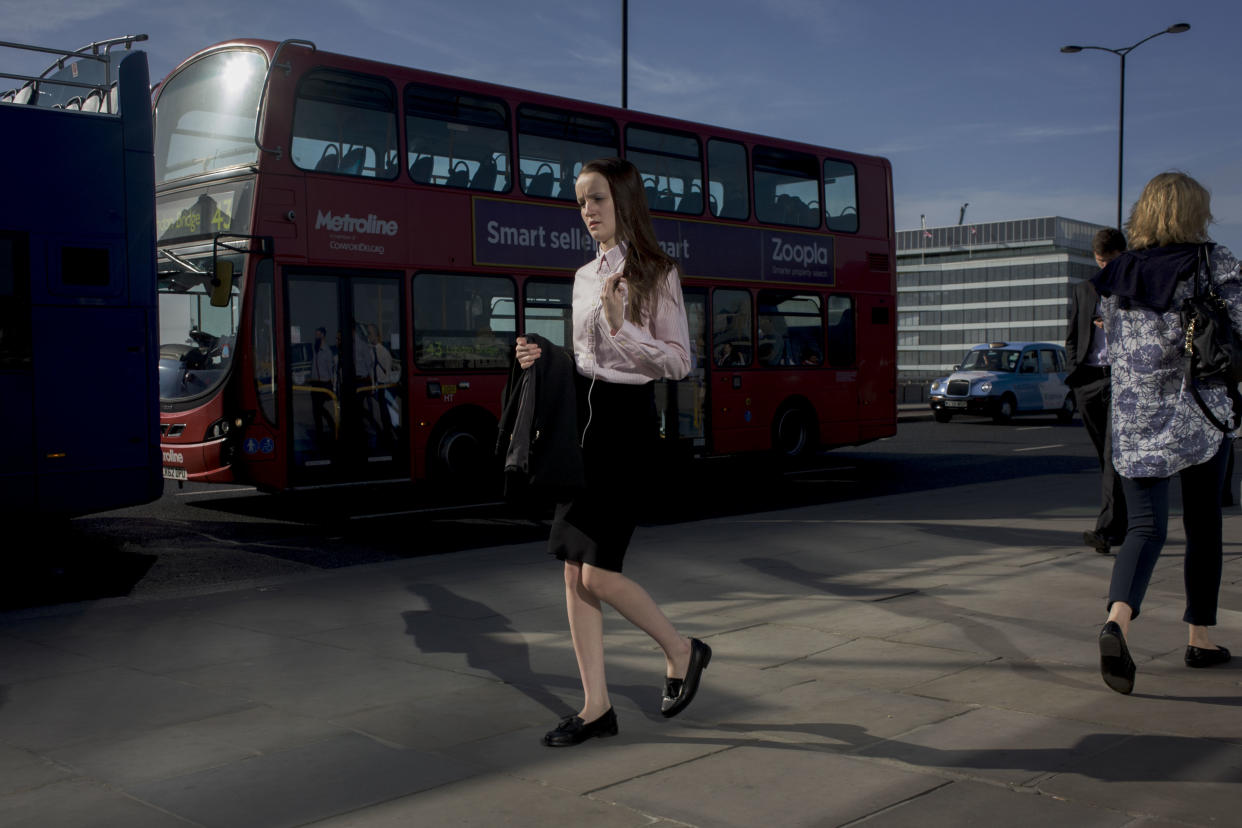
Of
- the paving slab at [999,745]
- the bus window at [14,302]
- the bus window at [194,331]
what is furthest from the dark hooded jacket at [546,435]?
the bus window at [194,331]

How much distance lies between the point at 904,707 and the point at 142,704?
9.31ft

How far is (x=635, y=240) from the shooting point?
150 inches

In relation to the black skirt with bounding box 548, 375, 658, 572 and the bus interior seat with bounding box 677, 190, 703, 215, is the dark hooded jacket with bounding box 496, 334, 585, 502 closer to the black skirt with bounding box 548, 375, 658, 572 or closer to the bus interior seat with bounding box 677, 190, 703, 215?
the black skirt with bounding box 548, 375, 658, 572

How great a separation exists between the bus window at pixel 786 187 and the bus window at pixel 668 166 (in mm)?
1085

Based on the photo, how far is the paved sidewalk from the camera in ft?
10.7

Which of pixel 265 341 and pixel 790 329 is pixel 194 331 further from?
pixel 790 329

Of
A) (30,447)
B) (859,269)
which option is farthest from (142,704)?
(859,269)

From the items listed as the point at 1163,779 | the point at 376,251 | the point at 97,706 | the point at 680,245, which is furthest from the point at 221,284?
the point at 1163,779

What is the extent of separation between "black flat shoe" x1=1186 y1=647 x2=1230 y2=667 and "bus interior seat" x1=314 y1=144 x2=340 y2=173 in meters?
8.40

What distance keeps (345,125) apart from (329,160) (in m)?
0.38

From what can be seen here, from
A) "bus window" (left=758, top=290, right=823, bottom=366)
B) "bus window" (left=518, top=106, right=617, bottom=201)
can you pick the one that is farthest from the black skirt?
"bus window" (left=758, top=290, right=823, bottom=366)

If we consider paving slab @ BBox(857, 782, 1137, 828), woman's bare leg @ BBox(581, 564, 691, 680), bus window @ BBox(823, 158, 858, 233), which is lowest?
paving slab @ BBox(857, 782, 1137, 828)

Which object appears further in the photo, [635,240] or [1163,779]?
[635,240]

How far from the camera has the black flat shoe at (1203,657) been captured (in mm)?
4582
